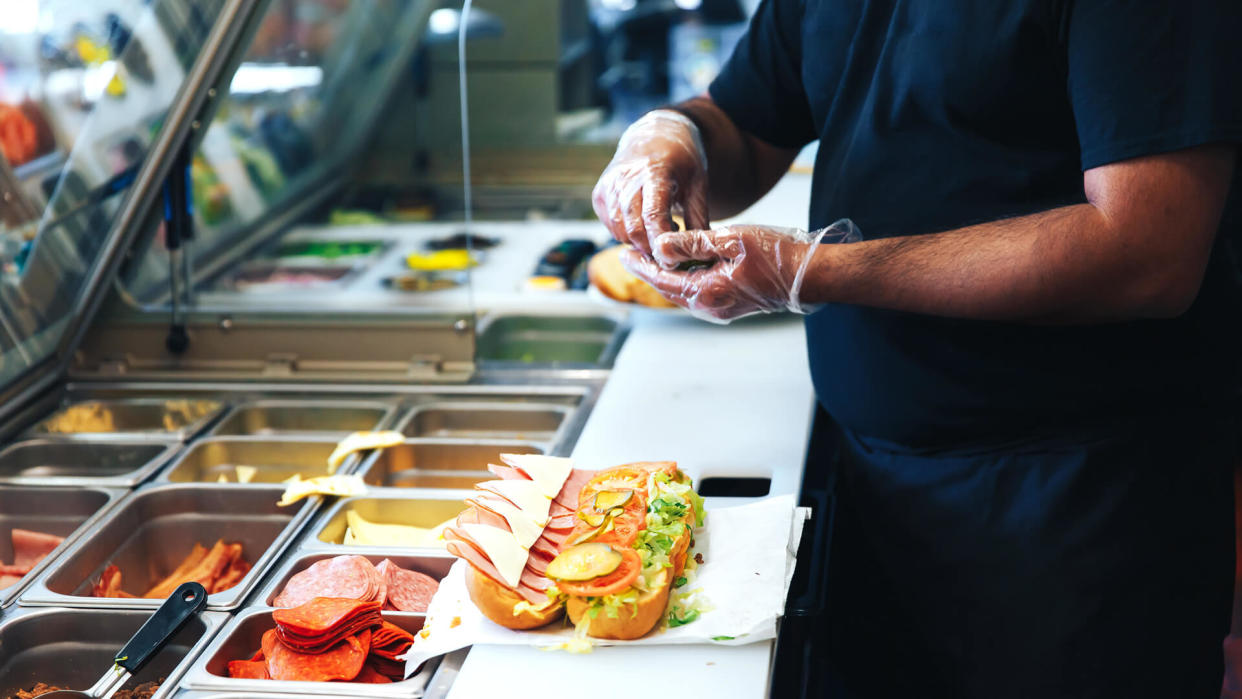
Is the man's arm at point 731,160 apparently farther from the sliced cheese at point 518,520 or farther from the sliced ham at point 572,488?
the sliced cheese at point 518,520

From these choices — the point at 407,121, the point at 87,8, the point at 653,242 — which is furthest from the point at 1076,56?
the point at 407,121

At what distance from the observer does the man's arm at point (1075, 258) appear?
1.30 metres

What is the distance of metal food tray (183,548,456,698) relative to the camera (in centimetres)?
131

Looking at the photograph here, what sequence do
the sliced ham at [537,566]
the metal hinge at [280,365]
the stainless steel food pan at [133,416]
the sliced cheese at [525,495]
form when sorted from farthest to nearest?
the metal hinge at [280,365], the stainless steel food pan at [133,416], the sliced cheese at [525,495], the sliced ham at [537,566]

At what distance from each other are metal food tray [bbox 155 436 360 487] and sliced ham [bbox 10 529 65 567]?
0.97ft

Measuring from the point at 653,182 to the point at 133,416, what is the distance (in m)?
1.23

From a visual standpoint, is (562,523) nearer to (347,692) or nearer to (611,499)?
(611,499)

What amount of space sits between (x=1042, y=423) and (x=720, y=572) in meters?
0.54

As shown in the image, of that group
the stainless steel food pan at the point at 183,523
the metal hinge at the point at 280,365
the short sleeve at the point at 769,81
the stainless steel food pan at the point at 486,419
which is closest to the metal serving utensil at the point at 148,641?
the stainless steel food pan at the point at 183,523

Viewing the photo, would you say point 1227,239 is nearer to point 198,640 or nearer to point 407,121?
point 198,640

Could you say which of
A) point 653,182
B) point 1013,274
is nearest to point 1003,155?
point 1013,274

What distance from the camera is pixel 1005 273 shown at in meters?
1.39

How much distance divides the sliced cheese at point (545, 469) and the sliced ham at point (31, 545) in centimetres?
80

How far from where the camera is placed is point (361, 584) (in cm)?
151
